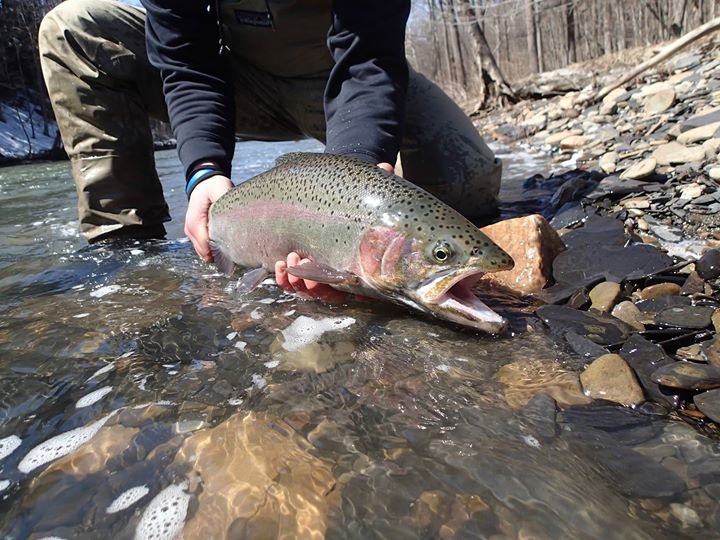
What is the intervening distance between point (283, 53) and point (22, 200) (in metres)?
5.46

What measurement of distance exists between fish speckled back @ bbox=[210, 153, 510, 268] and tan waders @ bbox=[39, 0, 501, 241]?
135cm

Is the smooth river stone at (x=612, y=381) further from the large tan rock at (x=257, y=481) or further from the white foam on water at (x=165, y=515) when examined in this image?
the white foam on water at (x=165, y=515)

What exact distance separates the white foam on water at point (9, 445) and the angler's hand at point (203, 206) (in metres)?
1.54

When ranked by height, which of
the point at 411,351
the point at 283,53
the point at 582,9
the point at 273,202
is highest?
the point at 582,9

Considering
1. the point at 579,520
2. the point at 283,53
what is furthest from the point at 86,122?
the point at 579,520

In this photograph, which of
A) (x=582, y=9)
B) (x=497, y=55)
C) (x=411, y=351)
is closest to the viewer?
(x=411, y=351)

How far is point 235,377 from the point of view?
1.78 meters

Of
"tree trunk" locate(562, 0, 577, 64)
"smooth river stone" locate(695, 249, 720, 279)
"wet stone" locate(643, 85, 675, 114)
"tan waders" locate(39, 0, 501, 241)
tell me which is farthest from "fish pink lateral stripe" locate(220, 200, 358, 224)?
"tree trunk" locate(562, 0, 577, 64)

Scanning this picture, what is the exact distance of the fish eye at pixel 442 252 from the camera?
1.90 meters

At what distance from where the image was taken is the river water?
117cm

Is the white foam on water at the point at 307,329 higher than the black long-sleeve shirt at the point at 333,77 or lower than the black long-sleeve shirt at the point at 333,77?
lower

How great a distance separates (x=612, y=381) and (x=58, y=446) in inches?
65.9

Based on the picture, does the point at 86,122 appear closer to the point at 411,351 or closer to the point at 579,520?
the point at 411,351

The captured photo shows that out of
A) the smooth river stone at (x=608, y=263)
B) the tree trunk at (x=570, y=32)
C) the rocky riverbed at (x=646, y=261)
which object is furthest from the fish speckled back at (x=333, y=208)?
the tree trunk at (x=570, y=32)
